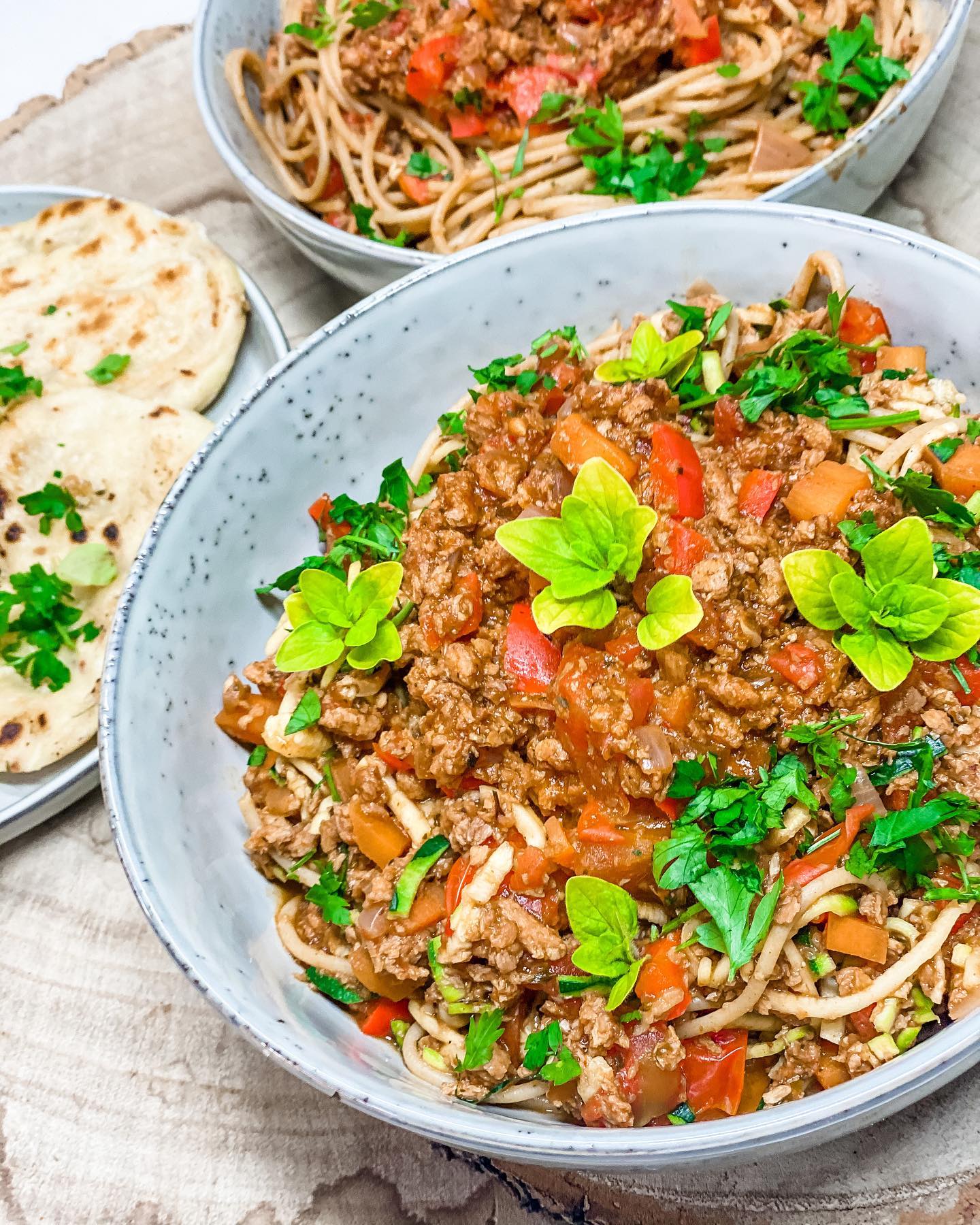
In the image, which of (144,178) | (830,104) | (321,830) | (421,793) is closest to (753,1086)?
(421,793)

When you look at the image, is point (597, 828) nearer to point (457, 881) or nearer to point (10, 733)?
point (457, 881)

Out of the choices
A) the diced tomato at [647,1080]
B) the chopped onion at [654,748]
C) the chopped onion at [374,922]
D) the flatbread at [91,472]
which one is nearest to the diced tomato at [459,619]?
the chopped onion at [654,748]

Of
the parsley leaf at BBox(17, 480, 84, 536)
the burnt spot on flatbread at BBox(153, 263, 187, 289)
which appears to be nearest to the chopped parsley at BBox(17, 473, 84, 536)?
the parsley leaf at BBox(17, 480, 84, 536)

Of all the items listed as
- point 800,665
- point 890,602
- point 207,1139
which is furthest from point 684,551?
point 207,1139

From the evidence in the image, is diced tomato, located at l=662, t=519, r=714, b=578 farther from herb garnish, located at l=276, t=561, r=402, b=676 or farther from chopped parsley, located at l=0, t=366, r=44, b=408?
chopped parsley, located at l=0, t=366, r=44, b=408

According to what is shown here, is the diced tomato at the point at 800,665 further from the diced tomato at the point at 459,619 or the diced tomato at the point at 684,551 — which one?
the diced tomato at the point at 459,619

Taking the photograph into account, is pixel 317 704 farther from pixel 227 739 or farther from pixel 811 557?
pixel 811 557
